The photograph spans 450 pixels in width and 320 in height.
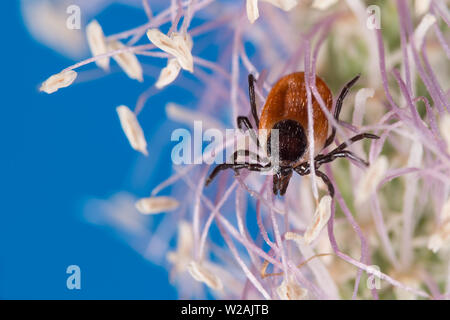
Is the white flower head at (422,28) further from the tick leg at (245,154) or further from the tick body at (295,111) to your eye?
the tick leg at (245,154)

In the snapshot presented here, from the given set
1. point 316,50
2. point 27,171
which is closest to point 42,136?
point 27,171

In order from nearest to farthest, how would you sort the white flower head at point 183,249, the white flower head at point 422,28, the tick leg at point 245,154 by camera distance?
the white flower head at point 422,28
the tick leg at point 245,154
the white flower head at point 183,249

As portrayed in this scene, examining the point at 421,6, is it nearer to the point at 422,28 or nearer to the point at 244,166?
the point at 422,28

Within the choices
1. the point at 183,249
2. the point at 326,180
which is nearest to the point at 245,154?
the point at 326,180

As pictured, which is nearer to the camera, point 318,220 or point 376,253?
point 318,220

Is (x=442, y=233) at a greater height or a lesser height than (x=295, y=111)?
lesser

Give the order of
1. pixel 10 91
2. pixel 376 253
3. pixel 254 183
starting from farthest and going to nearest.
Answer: pixel 10 91 < pixel 254 183 < pixel 376 253

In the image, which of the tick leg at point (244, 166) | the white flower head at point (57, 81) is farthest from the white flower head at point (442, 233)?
the white flower head at point (57, 81)

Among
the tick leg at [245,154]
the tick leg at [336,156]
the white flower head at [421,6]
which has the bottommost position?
the tick leg at [336,156]

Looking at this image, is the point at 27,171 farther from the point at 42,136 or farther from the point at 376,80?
the point at 376,80

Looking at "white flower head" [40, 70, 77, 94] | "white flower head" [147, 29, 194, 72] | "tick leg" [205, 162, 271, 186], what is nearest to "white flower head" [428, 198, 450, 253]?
"tick leg" [205, 162, 271, 186]

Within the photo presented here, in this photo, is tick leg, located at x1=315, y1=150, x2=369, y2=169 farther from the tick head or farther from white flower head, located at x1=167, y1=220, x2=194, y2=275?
white flower head, located at x1=167, y1=220, x2=194, y2=275
